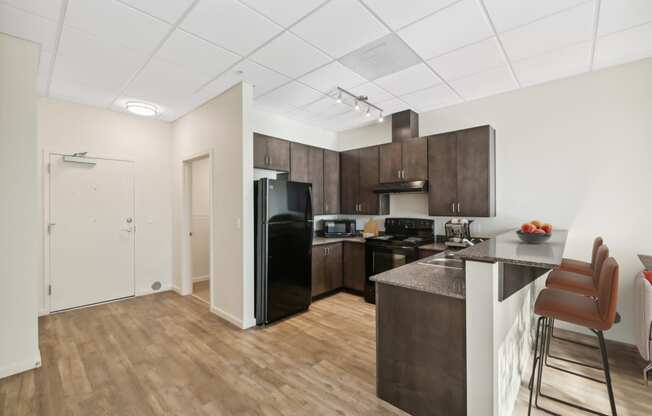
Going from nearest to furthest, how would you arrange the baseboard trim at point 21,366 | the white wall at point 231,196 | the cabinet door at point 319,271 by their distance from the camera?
the baseboard trim at point 21,366
the white wall at point 231,196
the cabinet door at point 319,271

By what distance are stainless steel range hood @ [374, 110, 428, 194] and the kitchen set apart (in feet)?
0.17

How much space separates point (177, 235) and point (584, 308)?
4.95 metres

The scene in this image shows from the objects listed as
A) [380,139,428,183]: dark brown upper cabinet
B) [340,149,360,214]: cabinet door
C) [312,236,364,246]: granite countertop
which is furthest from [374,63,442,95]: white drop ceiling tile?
[312,236,364,246]: granite countertop

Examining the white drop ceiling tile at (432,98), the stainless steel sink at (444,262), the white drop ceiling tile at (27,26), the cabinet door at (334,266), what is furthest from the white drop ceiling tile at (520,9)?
the white drop ceiling tile at (27,26)

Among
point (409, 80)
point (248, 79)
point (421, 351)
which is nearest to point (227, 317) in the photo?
point (421, 351)

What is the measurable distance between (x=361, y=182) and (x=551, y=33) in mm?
2843

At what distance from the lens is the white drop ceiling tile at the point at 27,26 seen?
2.08m

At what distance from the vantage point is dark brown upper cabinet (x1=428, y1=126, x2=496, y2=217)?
3.35 m

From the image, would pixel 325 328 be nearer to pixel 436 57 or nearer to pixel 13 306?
pixel 13 306

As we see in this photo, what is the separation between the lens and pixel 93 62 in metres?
2.74

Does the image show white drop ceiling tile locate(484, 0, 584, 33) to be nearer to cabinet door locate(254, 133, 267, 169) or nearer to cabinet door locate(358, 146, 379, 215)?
cabinet door locate(358, 146, 379, 215)

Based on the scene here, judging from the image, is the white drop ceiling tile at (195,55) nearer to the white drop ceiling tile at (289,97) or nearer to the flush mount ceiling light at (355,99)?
the white drop ceiling tile at (289,97)

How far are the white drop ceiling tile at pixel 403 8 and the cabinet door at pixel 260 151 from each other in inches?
85.0

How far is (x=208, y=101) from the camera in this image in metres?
3.77
